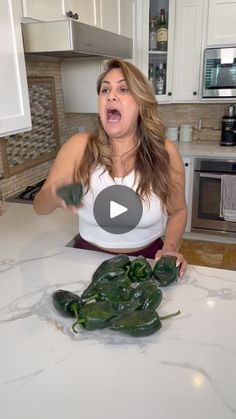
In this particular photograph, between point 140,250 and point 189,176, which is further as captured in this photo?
point 189,176

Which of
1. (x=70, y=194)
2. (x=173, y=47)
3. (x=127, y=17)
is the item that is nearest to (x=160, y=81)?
(x=173, y=47)

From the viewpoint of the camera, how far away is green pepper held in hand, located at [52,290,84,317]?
0.86 m

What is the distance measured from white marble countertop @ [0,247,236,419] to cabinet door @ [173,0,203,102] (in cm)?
239

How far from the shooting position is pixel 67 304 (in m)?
0.87

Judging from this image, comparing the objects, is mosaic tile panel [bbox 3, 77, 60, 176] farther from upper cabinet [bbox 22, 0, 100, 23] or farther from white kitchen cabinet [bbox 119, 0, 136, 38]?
white kitchen cabinet [bbox 119, 0, 136, 38]

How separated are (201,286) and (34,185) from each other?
154 centimetres

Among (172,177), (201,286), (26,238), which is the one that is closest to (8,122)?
(26,238)

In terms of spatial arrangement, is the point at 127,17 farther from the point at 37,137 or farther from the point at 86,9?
the point at 37,137

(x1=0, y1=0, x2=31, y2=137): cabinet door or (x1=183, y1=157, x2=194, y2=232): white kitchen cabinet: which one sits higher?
(x1=0, y1=0, x2=31, y2=137): cabinet door

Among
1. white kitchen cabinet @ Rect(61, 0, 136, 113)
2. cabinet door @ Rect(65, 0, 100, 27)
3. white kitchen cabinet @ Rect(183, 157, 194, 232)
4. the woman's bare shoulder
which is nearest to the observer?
the woman's bare shoulder

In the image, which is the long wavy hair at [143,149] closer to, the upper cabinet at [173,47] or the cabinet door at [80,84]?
the cabinet door at [80,84]

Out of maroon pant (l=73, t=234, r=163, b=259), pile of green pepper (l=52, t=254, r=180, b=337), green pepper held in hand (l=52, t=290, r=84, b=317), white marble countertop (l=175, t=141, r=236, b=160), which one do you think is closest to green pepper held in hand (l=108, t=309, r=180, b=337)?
pile of green pepper (l=52, t=254, r=180, b=337)

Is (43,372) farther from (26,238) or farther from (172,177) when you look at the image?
(172,177)

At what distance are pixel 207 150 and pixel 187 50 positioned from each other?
0.87 meters
